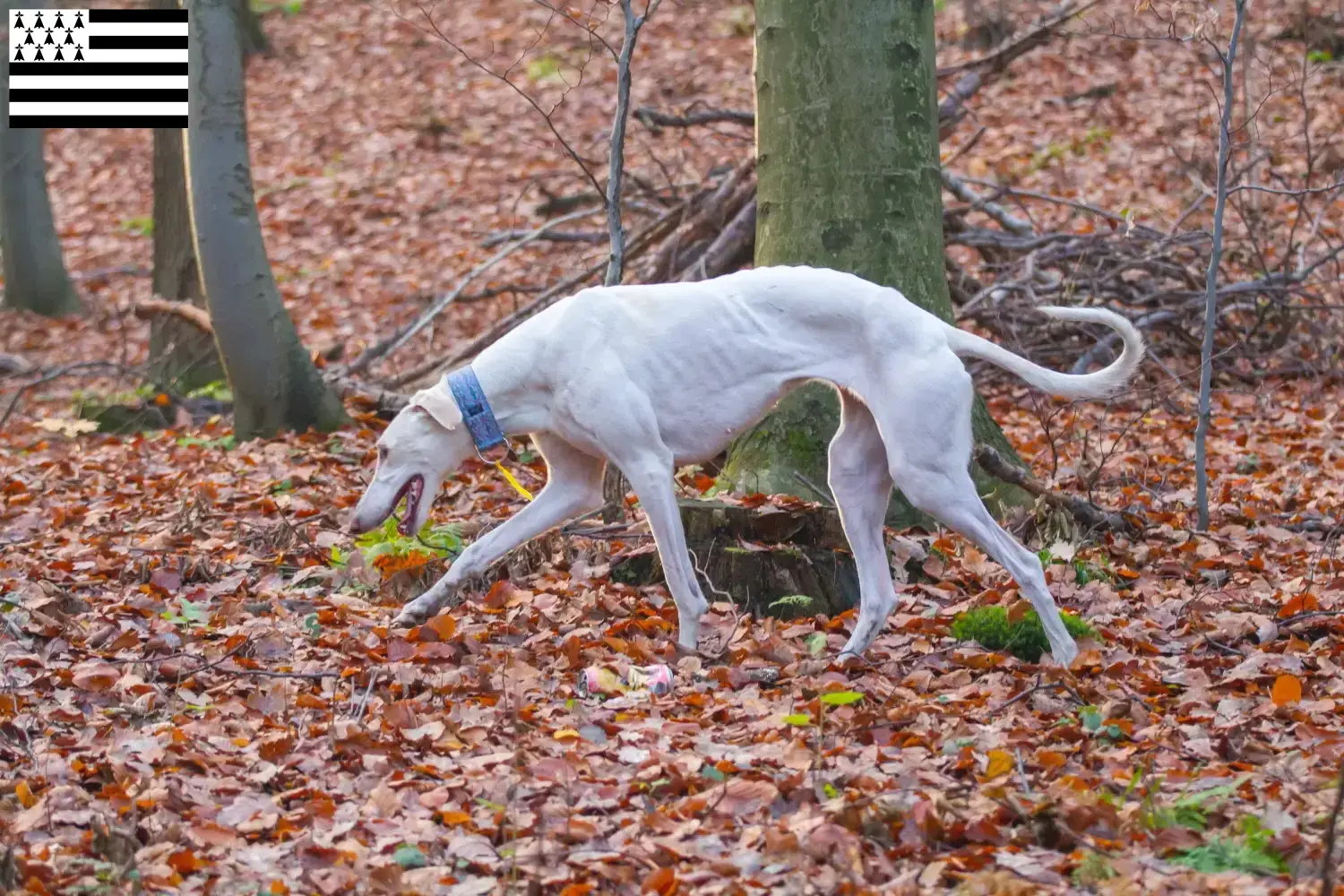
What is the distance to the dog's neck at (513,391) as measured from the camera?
201 inches

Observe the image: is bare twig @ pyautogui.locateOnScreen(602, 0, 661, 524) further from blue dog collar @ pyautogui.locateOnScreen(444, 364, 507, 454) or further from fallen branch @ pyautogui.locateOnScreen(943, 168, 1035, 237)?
fallen branch @ pyautogui.locateOnScreen(943, 168, 1035, 237)

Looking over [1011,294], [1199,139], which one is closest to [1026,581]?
[1011,294]

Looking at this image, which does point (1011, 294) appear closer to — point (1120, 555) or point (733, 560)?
point (1120, 555)

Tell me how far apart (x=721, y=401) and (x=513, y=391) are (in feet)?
2.44

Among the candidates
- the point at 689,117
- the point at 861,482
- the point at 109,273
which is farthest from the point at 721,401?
the point at 109,273

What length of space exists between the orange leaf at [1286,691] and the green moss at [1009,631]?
0.76 metres

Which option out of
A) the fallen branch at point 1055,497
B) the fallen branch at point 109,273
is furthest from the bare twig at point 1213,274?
the fallen branch at point 109,273

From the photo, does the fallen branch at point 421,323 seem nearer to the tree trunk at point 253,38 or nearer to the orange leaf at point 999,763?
the orange leaf at point 999,763

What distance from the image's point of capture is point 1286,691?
4469 mm

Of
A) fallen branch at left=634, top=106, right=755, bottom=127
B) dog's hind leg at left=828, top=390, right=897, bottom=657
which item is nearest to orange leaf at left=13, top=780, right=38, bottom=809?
dog's hind leg at left=828, top=390, right=897, bottom=657

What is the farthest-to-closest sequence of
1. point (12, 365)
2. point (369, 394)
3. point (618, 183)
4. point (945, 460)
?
point (12, 365) → point (369, 394) → point (618, 183) → point (945, 460)

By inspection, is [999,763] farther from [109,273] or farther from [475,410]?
[109,273]

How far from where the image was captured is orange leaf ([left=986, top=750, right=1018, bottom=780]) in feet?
12.6

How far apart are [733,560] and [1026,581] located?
1.22 meters
